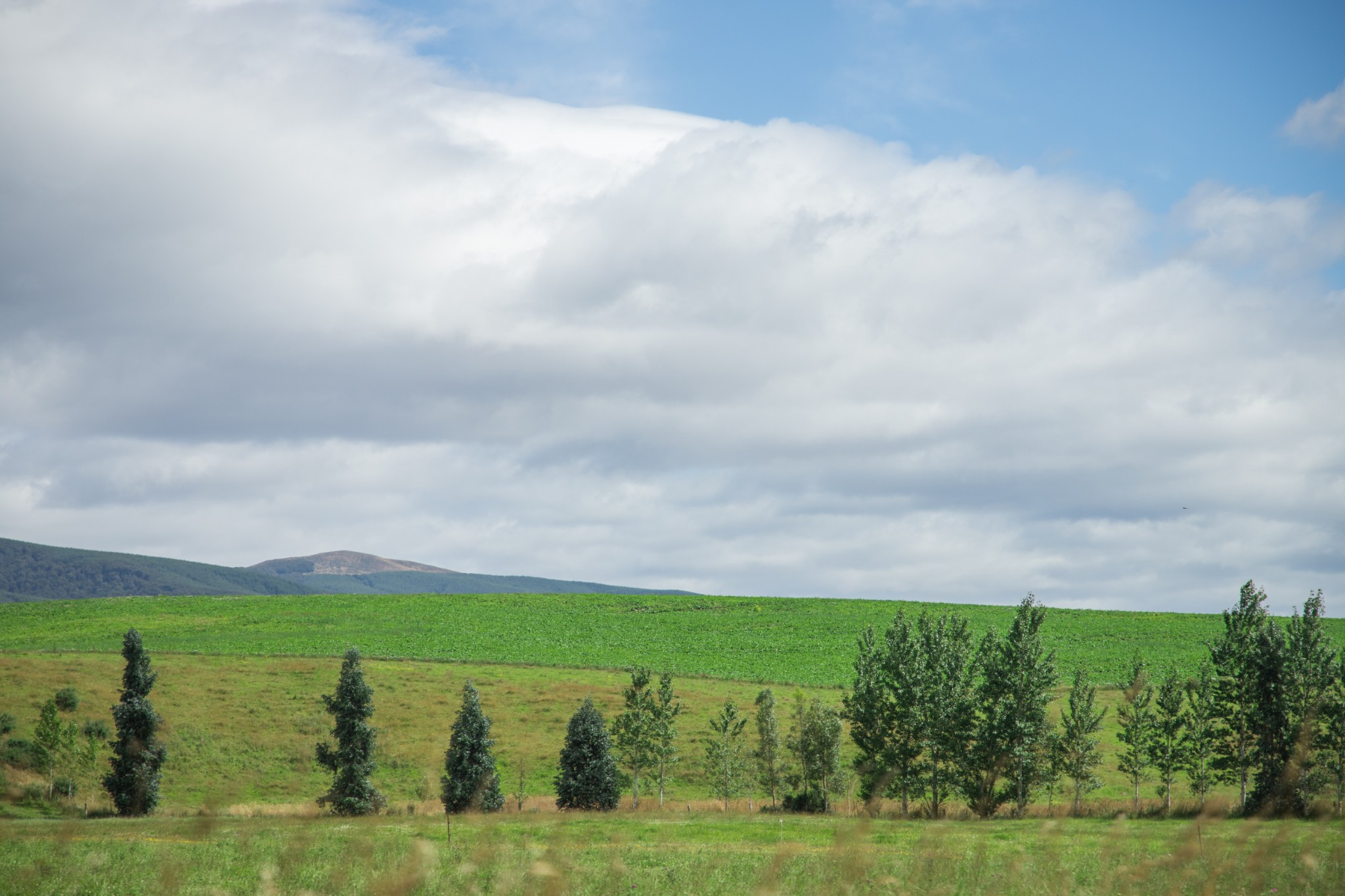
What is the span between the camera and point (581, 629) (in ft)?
470

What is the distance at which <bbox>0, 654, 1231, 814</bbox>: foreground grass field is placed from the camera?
68.8 m

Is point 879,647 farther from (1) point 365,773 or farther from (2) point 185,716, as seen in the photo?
(2) point 185,716

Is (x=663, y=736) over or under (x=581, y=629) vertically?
under

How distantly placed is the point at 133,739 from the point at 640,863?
4562 cm

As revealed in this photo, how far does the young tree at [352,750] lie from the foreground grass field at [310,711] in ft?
11.9

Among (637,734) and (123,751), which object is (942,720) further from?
(123,751)

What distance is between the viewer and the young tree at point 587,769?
59594 mm

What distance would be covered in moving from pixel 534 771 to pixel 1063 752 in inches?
1503

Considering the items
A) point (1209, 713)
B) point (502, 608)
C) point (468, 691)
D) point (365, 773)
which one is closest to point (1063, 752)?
point (1209, 713)

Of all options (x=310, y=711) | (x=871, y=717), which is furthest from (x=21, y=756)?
(x=871, y=717)

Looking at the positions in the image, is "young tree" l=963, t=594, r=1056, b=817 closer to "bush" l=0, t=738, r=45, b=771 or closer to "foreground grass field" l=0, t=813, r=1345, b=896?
"foreground grass field" l=0, t=813, r=1345, b=896

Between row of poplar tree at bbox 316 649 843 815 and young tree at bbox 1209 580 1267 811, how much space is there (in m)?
24.3

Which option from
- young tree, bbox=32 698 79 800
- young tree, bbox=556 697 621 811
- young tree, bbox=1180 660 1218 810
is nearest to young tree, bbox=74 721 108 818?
young tree, bbox=32 698 79 800

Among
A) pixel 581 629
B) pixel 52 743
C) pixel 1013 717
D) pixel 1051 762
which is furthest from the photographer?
pixel 581 629
